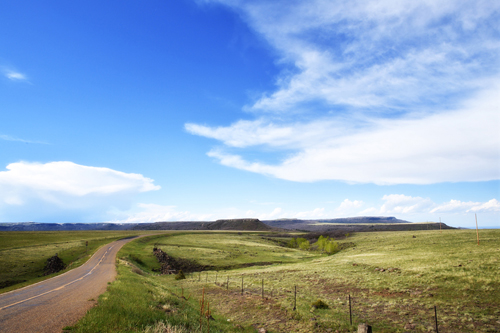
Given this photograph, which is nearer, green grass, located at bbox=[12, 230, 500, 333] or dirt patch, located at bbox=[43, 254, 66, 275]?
green grass, located at bbox=[12, 230, 500, 333]

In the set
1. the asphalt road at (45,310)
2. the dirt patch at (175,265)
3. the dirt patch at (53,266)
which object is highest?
the asphalt road at (45,310)

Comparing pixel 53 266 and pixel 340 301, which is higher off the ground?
pixel 340 301

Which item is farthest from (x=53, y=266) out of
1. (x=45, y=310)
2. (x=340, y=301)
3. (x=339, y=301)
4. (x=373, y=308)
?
(x=373, y=308)

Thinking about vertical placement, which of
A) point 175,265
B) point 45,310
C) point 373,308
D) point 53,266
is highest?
point 45,310

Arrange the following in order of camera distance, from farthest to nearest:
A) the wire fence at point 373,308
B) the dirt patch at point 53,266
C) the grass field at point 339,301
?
the dirt patch at point 53,266 < the wire fence at point 373,308 < the grass field at point 339,301

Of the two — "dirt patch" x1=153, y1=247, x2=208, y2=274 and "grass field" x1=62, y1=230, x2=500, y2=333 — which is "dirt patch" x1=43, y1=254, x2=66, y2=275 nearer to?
"dirt patch" x1=153, y1=247, x2=208, y2=274

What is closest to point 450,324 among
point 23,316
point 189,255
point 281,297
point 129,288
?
point 281,297

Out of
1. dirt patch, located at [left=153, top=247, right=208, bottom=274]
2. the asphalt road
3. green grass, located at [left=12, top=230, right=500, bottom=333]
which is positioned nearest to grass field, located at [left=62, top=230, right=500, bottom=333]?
green grass, located at [left=12, top=230, right=500, bottom=333]

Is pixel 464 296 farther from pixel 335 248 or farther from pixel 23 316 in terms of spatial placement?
pixel 335 248

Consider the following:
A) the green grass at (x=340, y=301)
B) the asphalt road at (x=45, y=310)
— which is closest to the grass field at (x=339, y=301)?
the green grass at (x=340, y=301)

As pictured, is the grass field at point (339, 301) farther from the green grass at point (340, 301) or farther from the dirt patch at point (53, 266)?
→ the dirt patch at point (53, 266)

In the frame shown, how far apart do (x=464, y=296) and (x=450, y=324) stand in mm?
7673

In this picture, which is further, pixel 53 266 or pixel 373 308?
pixel 53 266

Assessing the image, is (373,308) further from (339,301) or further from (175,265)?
(175,265)
